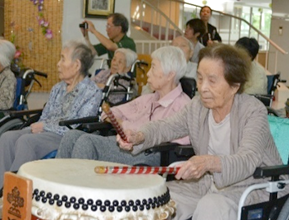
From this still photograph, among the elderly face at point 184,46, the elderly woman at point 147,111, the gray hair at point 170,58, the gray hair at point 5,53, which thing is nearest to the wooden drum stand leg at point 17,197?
the elderly woman at point 147,111

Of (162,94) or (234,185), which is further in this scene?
(162,94)

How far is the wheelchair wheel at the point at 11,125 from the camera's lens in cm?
412

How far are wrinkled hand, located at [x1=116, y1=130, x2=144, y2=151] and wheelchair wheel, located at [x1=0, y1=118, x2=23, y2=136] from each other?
1.71 m

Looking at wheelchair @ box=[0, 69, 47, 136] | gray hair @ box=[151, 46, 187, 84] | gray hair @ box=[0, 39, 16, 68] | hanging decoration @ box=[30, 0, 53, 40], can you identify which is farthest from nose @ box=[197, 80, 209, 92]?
hanging decoration @ box=[30, 0, 53, 40]

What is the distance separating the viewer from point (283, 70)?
42.9ft

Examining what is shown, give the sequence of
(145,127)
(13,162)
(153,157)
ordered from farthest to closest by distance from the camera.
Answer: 1. (13,162)
2. (153,157)
3. (145,127)

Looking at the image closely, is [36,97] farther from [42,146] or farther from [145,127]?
[145,127]

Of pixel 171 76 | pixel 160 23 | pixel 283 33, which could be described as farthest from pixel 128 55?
pixel 283 33

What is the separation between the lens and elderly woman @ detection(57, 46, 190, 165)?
3.24 metres

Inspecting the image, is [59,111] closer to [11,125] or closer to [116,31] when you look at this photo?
[11,125]

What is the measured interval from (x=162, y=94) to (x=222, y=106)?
3.16 ft

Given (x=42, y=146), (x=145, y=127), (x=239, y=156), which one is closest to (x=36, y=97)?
(x=42, y=146)

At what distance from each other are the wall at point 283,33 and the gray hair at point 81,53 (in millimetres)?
9522

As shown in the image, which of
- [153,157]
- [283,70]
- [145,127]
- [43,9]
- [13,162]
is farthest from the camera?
[283,70]
